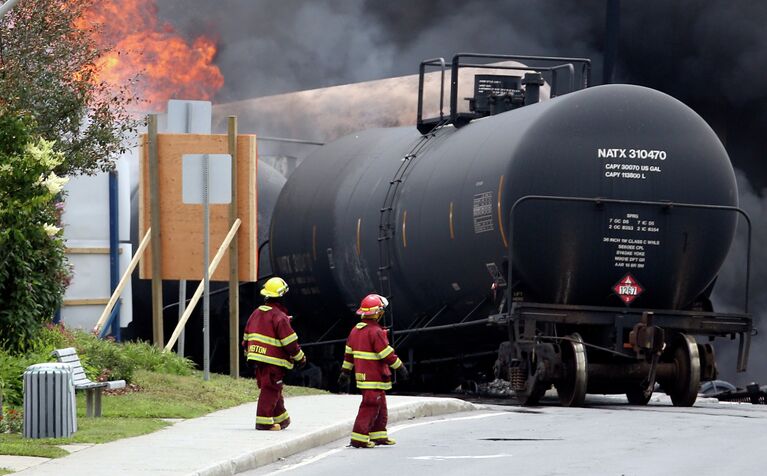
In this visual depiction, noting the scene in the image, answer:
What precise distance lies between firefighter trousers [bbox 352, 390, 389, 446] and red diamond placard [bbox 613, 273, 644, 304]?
239 inches

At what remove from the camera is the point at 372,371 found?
14594mm

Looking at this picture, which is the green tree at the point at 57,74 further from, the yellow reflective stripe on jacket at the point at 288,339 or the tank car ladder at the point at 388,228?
the yellow reflective stripe on jacket at the point at 288,339

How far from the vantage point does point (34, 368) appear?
553 inches

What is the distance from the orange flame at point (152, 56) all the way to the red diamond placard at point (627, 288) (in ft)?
47.1

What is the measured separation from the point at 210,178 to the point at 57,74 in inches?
92.9

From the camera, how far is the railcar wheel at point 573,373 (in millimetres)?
19078

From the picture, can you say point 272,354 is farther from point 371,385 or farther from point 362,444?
point 362,444

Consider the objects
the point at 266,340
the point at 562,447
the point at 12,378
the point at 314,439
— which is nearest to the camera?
the point at 562,447

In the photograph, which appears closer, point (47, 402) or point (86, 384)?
point (47, 402)

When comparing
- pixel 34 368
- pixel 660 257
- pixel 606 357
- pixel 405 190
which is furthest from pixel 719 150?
pixel 34 368

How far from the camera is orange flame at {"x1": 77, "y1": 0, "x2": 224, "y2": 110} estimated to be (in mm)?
33906

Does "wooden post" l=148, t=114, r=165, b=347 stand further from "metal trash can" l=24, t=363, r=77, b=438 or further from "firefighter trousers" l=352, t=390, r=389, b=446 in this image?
"firefighter trousers" l=352, t=390, r=389, b=446

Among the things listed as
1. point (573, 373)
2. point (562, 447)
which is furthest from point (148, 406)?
point (573, 373)

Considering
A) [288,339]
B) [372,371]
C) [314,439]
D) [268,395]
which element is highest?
[288,339]
